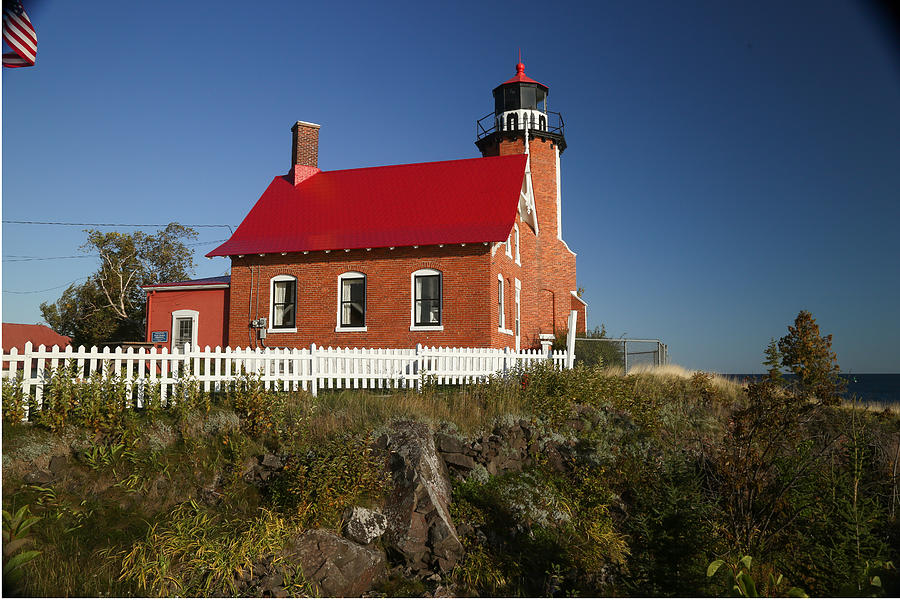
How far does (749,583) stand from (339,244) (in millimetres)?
15973

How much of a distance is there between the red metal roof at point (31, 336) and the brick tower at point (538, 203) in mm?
33064

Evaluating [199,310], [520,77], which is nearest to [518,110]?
[520,77]

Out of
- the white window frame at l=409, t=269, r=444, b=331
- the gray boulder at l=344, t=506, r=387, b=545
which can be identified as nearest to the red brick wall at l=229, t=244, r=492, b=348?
the white window frame at l=409, t=269, r=444, b=331

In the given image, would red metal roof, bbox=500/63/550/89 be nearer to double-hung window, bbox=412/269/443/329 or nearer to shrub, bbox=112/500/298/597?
double-hung window, bbox=412/269/443/329

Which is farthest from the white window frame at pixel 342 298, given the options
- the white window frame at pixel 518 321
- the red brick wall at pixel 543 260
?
the red brick wall at pixel 543 260

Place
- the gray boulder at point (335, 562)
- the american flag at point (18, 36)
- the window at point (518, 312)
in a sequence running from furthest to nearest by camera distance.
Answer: the window at point (518, 312) < the gray boulder at point (335, 562) < the american flag at point (18, 36)

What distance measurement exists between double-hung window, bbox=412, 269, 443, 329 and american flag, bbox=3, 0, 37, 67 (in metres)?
13.9

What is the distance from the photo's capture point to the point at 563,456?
9289 mm

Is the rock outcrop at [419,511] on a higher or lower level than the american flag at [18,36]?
lower

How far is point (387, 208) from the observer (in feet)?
65.3

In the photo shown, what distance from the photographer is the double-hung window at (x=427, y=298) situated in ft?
60.3

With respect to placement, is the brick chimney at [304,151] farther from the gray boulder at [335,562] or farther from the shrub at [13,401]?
the gray boulder at [335,562]

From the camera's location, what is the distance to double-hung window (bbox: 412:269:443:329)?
18.4 m

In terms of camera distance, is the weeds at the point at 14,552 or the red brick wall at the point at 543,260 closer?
the weeds at the point at 14,552
